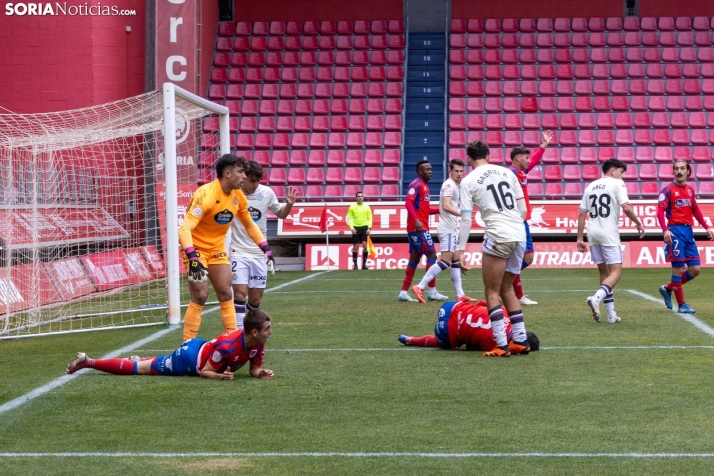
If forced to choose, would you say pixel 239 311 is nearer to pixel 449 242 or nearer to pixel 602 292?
pixel 602 292

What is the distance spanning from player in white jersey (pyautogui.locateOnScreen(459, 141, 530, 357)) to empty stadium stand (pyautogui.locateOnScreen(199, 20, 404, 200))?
59.0ft

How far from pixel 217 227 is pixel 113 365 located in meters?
1.67

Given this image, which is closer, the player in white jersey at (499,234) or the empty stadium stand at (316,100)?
the player in white jersey at (499,234)

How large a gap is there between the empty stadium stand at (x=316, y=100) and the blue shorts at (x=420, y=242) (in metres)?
12.4

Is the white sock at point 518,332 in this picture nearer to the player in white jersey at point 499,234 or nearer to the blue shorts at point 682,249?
the player in white jersey at point 499,234

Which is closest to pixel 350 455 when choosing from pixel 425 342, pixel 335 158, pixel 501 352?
pixel 501 352

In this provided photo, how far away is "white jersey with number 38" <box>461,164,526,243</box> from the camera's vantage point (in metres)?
8.30

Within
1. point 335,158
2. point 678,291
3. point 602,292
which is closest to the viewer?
point 602,292

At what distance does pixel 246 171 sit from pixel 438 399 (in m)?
3.20

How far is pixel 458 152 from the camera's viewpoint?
2727cm

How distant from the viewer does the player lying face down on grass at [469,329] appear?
861 centimetres

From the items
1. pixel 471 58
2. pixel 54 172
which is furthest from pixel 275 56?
pixel 54 172

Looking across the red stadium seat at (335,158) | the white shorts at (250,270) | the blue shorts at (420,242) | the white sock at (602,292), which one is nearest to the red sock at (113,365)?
the white shorts at (250,270)

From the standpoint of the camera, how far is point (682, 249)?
1203cm
